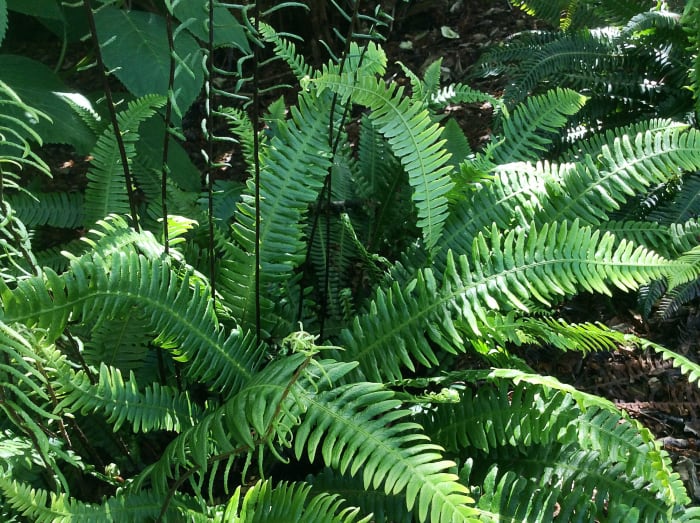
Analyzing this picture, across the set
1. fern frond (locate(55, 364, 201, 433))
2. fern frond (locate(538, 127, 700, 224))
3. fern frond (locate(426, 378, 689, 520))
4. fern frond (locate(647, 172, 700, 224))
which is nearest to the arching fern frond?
fern frond (locate(426, 378, 689, 520))

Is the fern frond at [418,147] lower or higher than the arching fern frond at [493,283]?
higher

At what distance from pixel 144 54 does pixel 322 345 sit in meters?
1.41

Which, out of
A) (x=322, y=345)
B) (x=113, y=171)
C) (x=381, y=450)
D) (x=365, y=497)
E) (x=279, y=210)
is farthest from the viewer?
(x=113, y=171)

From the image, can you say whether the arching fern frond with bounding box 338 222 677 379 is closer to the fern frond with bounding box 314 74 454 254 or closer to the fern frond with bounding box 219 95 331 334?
the fern frond with bounding box 314 74 454 254

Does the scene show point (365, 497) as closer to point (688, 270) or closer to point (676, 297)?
point (688, 270)

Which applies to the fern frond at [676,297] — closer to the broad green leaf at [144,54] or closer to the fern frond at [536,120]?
the fern frond at [536,120]

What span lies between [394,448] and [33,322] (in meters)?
0.74

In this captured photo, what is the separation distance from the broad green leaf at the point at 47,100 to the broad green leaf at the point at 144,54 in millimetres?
197

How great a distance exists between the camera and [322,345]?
1672 mm

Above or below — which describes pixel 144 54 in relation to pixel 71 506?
above

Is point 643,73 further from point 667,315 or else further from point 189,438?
point 189,438

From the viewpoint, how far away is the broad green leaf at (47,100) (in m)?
2.29

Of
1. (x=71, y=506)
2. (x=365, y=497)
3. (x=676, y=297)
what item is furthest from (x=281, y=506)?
(x=676, y=297)

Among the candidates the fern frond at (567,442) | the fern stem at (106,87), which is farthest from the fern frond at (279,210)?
the fern frond at (567,442)
